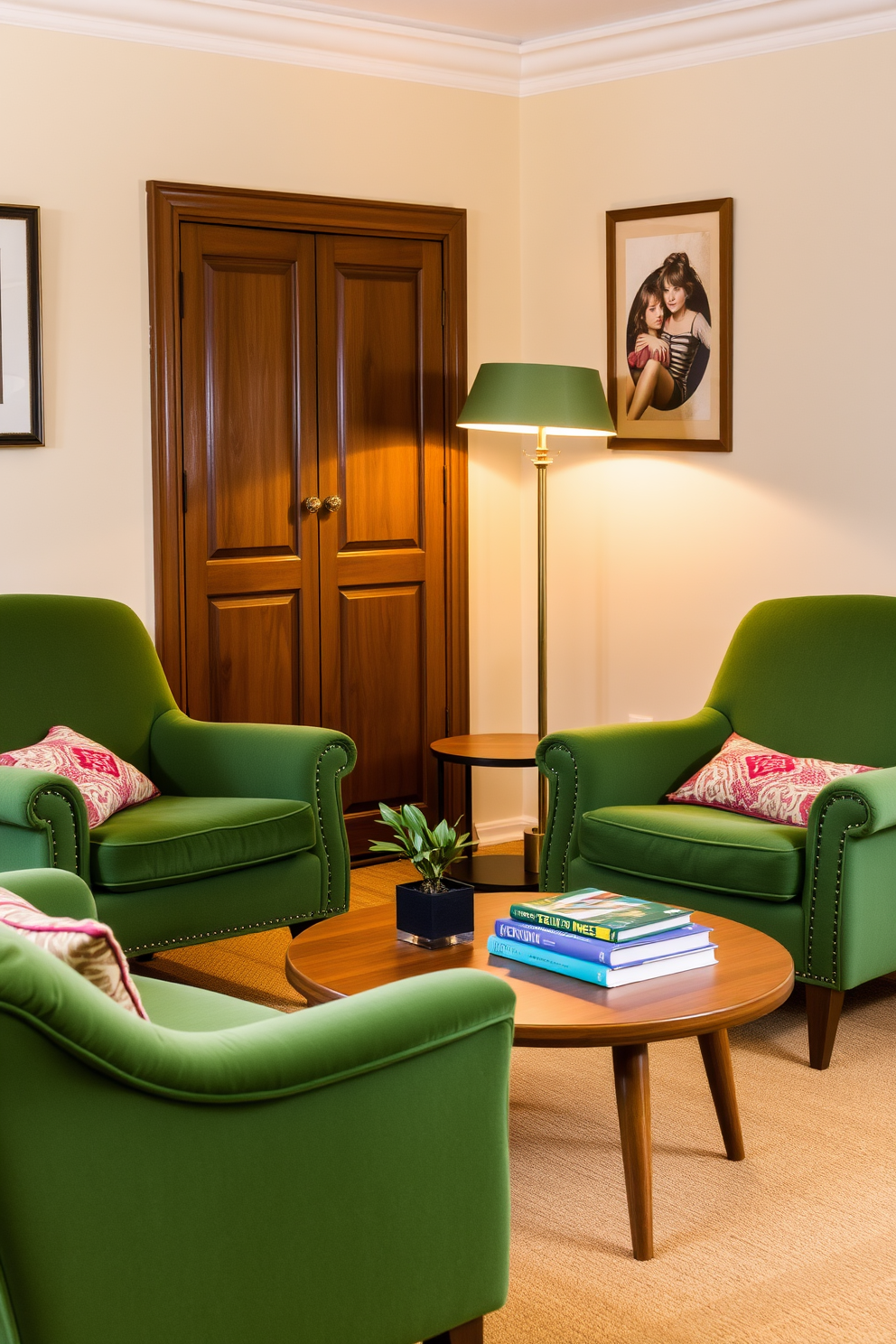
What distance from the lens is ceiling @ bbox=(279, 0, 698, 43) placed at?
450cm

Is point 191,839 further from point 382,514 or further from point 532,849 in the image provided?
point 382,514

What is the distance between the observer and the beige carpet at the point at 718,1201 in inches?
85.9

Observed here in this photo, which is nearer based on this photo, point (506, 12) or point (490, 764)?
point (490, 764)

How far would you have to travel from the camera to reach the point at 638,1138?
7.74 ft

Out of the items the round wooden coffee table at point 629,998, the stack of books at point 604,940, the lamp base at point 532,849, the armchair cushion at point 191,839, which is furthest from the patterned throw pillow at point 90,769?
the lamp base at point 532,849

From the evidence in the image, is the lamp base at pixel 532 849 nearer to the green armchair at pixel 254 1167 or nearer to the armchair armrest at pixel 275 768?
the armchair armrest at pixel 275 768

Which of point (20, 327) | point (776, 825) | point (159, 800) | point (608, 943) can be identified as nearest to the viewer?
point (608, 943)

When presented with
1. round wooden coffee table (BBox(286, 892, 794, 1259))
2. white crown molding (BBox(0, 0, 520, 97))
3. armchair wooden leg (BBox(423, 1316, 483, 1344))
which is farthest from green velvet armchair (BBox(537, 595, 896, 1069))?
white crown molding (BBox(0, 0, 520, 97))

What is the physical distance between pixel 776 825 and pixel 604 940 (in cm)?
114

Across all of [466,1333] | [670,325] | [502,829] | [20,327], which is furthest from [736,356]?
[466,1333]

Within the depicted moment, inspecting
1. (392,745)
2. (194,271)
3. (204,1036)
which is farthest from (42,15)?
(204,1036)

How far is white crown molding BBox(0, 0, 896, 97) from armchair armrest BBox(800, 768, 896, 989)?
2410 millimetres

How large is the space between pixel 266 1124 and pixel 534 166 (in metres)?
4.22

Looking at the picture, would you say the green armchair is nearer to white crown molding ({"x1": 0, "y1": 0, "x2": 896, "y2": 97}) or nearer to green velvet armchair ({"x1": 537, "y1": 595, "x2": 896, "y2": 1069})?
green velvet armchair ({"x1": 537, "y1": 595, "x2": 896, "y2": 1069})
